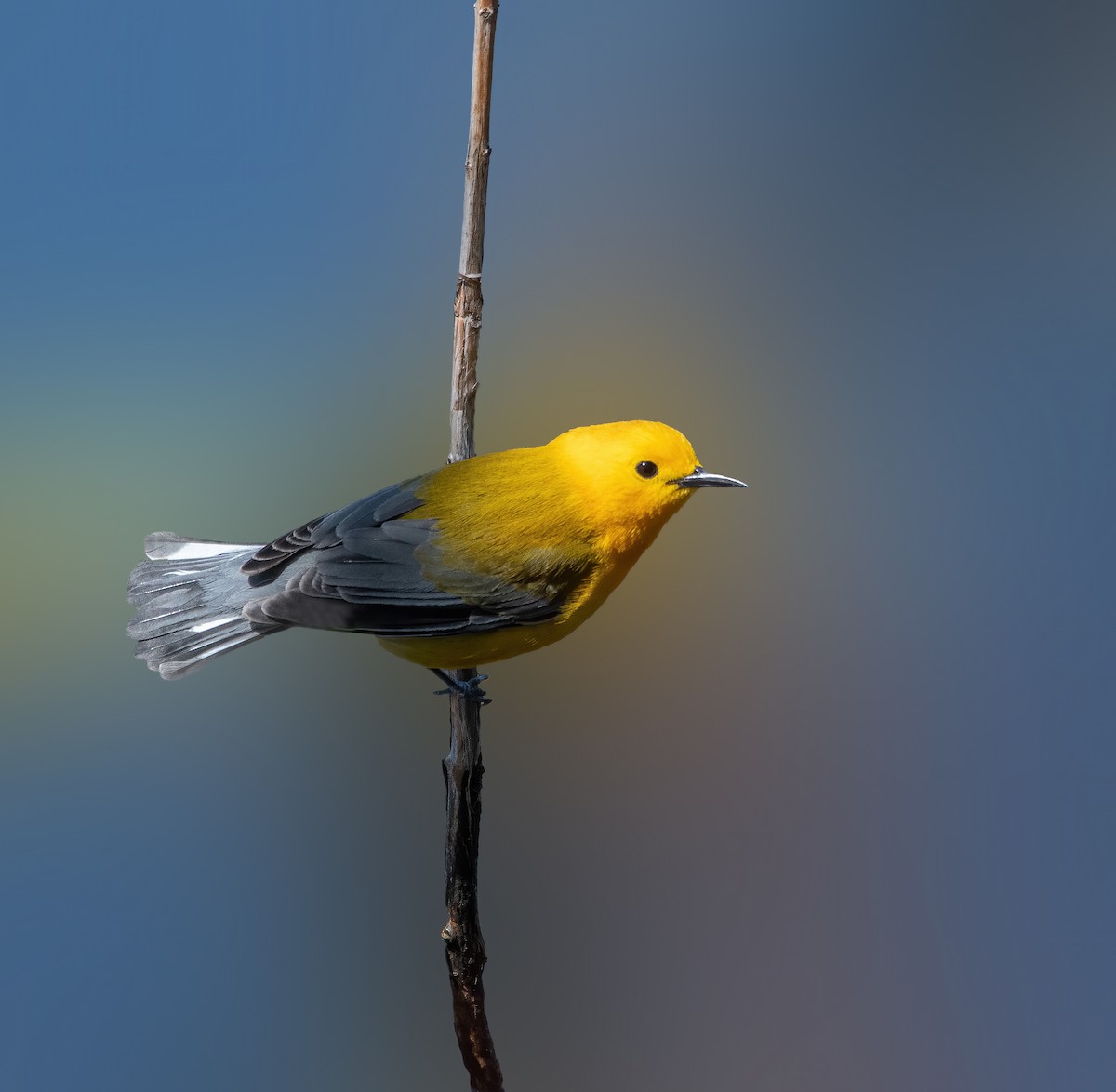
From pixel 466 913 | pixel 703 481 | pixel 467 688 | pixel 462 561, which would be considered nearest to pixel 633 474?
pixel 703 481

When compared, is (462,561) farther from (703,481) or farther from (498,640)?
(703,481)

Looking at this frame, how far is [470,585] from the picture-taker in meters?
1.21

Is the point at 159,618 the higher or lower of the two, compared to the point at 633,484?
lower

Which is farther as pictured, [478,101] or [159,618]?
[159,618]

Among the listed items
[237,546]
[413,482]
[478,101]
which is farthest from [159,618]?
[478,101]

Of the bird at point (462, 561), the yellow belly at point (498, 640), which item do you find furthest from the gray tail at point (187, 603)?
the yellow belly at point (498, 640)

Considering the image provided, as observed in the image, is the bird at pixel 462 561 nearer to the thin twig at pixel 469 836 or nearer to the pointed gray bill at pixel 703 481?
the pointed gray bill at pixel 703 481

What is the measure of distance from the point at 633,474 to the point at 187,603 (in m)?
0.53

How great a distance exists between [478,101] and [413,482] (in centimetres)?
43

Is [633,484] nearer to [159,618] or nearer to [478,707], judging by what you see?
[478,707]

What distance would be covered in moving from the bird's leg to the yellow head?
0.82ft

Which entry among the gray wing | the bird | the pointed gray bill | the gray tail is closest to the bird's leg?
the bird

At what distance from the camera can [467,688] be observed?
4.34 feet

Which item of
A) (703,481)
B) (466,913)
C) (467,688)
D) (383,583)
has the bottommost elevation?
(466,913)
